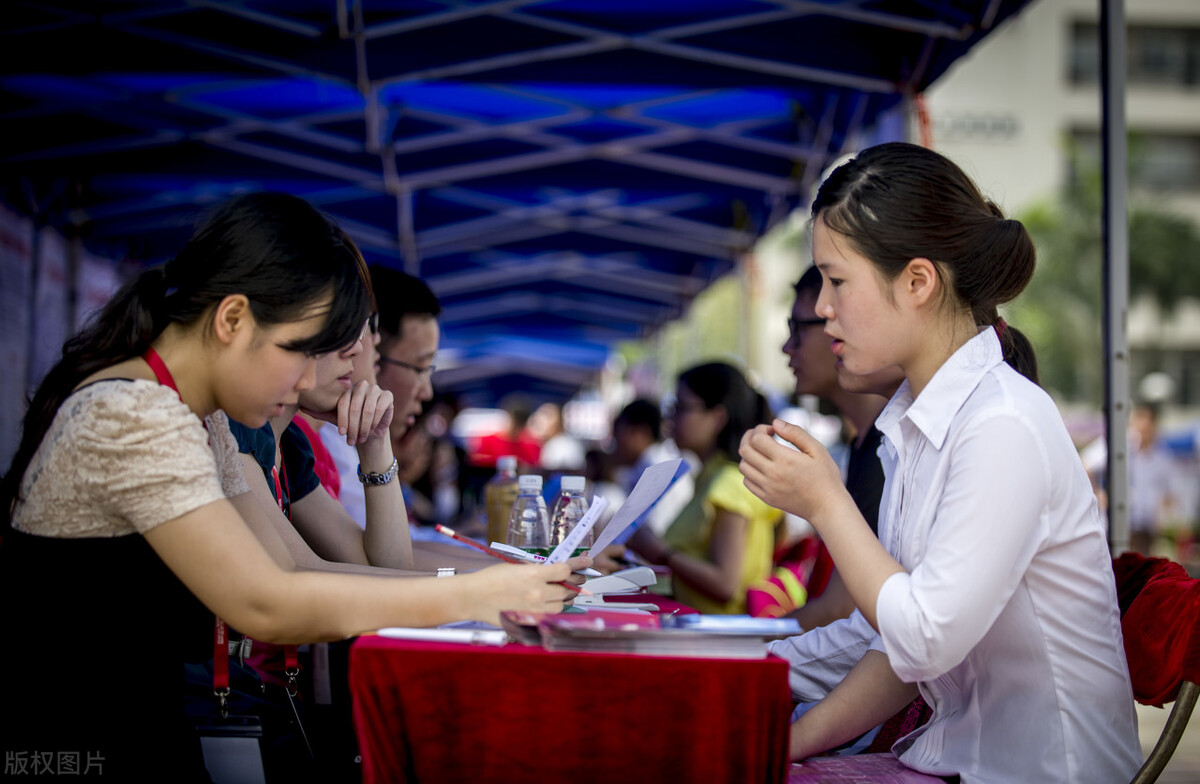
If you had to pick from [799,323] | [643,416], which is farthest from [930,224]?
[643,416]

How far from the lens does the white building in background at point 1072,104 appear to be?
38.2 meters

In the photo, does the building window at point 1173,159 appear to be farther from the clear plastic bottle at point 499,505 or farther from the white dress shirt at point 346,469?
the white dress shirt at point 346,469

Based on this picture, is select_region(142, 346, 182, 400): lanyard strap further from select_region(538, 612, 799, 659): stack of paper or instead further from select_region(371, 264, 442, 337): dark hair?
select_region(371, 264, 442, 337): dark hair

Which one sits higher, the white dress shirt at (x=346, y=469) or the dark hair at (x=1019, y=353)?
the dark hair at (x=1019, y=353)

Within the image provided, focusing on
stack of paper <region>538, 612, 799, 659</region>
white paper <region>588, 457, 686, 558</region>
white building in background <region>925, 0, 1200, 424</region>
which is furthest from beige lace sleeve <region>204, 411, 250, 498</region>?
white building in background <region>925, 0, 1200, 424</region>

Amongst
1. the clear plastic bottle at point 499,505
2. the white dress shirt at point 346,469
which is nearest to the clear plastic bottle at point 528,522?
the clear plastic bottle at point 499,505

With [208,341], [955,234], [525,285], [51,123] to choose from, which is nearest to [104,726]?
[208,341]

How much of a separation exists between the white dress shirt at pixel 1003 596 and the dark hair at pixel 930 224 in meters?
0.12

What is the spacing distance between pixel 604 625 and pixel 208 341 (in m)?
0.85

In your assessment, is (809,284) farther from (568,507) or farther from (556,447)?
(556,447)

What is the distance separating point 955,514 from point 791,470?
0.88ft

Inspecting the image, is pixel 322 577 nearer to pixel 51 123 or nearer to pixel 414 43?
pixel 414 43

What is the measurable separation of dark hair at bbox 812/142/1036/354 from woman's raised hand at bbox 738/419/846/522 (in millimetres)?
343

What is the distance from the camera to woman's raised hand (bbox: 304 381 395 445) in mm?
2592
